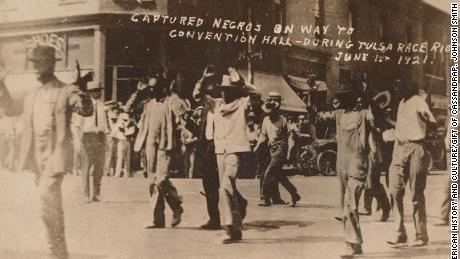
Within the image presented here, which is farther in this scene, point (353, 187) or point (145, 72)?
point (145, 72)

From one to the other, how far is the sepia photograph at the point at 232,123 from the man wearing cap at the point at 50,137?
28 mm

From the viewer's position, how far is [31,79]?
5094mm

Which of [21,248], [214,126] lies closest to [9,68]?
[21,248]

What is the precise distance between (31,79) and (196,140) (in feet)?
5.26

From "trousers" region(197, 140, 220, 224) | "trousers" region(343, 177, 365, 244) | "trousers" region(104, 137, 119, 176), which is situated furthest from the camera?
"trousers" region(104, 137, 119, 176)

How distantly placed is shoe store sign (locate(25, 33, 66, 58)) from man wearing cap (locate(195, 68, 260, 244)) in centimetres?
143

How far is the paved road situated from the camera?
4.90 metres

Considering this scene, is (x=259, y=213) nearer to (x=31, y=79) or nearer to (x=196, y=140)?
(x=196, y=140)

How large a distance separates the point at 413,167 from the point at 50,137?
325 centimetres

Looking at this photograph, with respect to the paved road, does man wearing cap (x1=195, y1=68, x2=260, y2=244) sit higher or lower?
higher

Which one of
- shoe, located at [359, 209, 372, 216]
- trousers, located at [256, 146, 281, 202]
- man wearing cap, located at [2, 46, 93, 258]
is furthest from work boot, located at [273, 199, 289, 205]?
man wearing cap, located at [2, 46, 93, 258]

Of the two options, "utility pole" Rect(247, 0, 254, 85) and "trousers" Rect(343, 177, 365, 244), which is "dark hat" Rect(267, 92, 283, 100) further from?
"trousers" Rect(343, 177, 365, 244)

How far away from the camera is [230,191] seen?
4910 millimetres

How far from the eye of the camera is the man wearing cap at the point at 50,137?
4781mm
